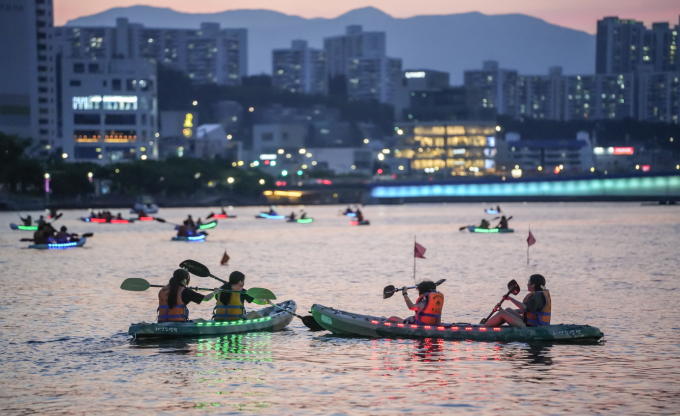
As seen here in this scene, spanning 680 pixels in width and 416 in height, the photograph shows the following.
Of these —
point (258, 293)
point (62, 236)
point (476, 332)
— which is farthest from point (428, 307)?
point (62, 236)

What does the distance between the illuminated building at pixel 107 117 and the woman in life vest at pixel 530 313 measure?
16890 centimetres

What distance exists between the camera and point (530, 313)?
80.1ft

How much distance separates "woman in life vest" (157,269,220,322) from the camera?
23.8 metres

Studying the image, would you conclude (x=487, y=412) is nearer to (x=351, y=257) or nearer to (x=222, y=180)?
(x=351, y=257)

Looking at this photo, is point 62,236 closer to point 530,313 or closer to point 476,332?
point 476,332

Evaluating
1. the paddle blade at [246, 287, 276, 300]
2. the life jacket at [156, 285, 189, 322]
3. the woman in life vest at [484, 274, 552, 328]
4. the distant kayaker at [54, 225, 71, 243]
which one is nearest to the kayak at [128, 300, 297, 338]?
the life jacket at [156, 285, 189, 322]

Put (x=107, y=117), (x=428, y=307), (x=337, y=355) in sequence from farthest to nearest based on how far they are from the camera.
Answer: (x=107, y=117), (x=428, y=307), (x=337, y=355)

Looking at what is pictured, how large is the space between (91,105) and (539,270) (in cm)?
15449

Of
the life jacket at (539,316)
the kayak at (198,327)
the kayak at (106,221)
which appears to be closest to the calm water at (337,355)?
the kayak at (198,327)

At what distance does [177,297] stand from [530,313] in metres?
9.11

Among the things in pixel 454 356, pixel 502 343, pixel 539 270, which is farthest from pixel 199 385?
pixel 539 270

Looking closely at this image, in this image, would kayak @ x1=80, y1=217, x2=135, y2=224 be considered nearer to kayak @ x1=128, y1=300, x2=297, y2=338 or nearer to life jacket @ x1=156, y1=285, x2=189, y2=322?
kayak @ x1=128, y1=300, x2=297, y2=338

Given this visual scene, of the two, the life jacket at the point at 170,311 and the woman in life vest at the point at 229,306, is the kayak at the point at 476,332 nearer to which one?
the woman in life vest at the point at 229,306

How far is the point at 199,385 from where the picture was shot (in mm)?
20688
